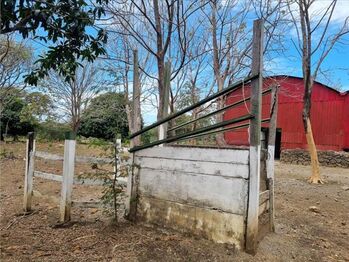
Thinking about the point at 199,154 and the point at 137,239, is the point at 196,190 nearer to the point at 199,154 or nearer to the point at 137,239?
the point at 199,154

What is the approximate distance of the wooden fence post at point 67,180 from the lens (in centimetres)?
446

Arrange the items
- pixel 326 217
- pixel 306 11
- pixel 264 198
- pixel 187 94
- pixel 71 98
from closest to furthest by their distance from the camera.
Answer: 1. pixel 264 198
2. pixel 326 217
3. pixel 306 11
4. pixel 187 94
5. pixel 71 98

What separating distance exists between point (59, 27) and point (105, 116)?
21.9m

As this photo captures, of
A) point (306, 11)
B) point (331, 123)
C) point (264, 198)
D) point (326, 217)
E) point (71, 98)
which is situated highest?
point (306, 11)

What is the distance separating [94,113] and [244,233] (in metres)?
20.0

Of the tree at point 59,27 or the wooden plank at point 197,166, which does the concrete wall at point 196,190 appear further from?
the tree at point 59,27

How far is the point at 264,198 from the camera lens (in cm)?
407

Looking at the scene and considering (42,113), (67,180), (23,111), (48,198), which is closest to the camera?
(67,180)

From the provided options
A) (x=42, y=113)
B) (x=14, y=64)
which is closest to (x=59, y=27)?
(x=14, y=64)

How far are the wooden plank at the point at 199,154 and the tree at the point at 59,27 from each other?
1.40 metres

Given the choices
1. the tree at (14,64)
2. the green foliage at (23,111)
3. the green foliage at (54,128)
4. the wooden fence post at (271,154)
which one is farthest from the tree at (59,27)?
the green foliage at (54,128)

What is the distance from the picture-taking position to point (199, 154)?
3.79m

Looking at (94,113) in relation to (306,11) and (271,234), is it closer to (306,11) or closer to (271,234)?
(306,11)

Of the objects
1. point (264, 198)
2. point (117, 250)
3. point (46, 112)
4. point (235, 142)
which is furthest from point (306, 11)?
point (46, 112)
